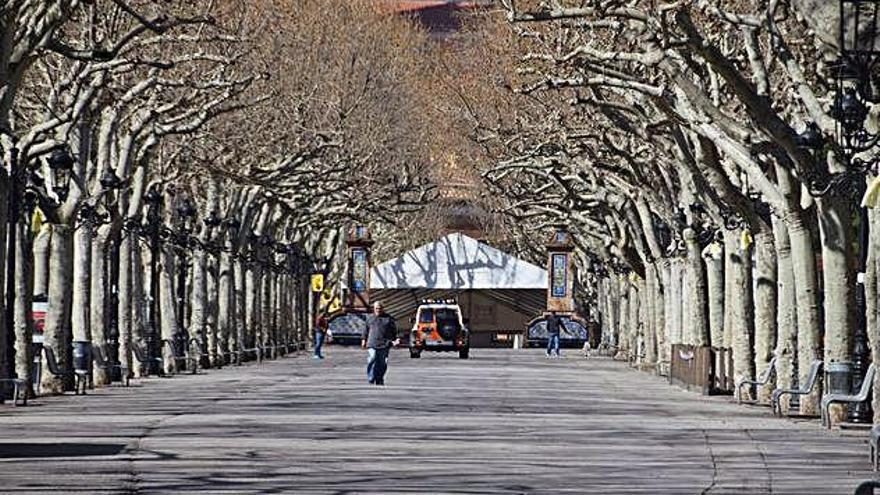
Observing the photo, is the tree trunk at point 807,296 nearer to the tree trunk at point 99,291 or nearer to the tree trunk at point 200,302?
the tree trunk at point 99,291

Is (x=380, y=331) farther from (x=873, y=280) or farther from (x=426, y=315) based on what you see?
(x=426, y=315)

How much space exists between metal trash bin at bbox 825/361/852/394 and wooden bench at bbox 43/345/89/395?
15362 mm

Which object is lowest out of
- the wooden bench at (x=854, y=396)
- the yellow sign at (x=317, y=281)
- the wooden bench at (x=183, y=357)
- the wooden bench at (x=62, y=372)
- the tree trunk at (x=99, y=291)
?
the wooden bench at (x=854, y=396)

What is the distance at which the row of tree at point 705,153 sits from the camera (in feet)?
102

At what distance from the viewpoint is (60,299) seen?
43062 mm

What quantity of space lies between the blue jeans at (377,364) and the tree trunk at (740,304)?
7.30 meters

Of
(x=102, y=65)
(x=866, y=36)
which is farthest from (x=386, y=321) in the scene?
(x=866, y=36)

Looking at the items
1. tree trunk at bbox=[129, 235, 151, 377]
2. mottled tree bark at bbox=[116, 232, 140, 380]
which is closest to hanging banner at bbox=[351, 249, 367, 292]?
tree trunk at bbox=[129, 235, 151, 377]

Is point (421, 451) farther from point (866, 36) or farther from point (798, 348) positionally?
point (798, 348)

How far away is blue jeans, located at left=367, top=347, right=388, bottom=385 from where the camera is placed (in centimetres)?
4803

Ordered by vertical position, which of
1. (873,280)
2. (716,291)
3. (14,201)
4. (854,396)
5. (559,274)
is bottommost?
(854,396)

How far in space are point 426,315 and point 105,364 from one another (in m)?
37.6

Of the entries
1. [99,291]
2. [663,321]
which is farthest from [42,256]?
[663,321]

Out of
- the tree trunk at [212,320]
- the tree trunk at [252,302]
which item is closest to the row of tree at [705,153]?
the tree trunk at [212,320]
